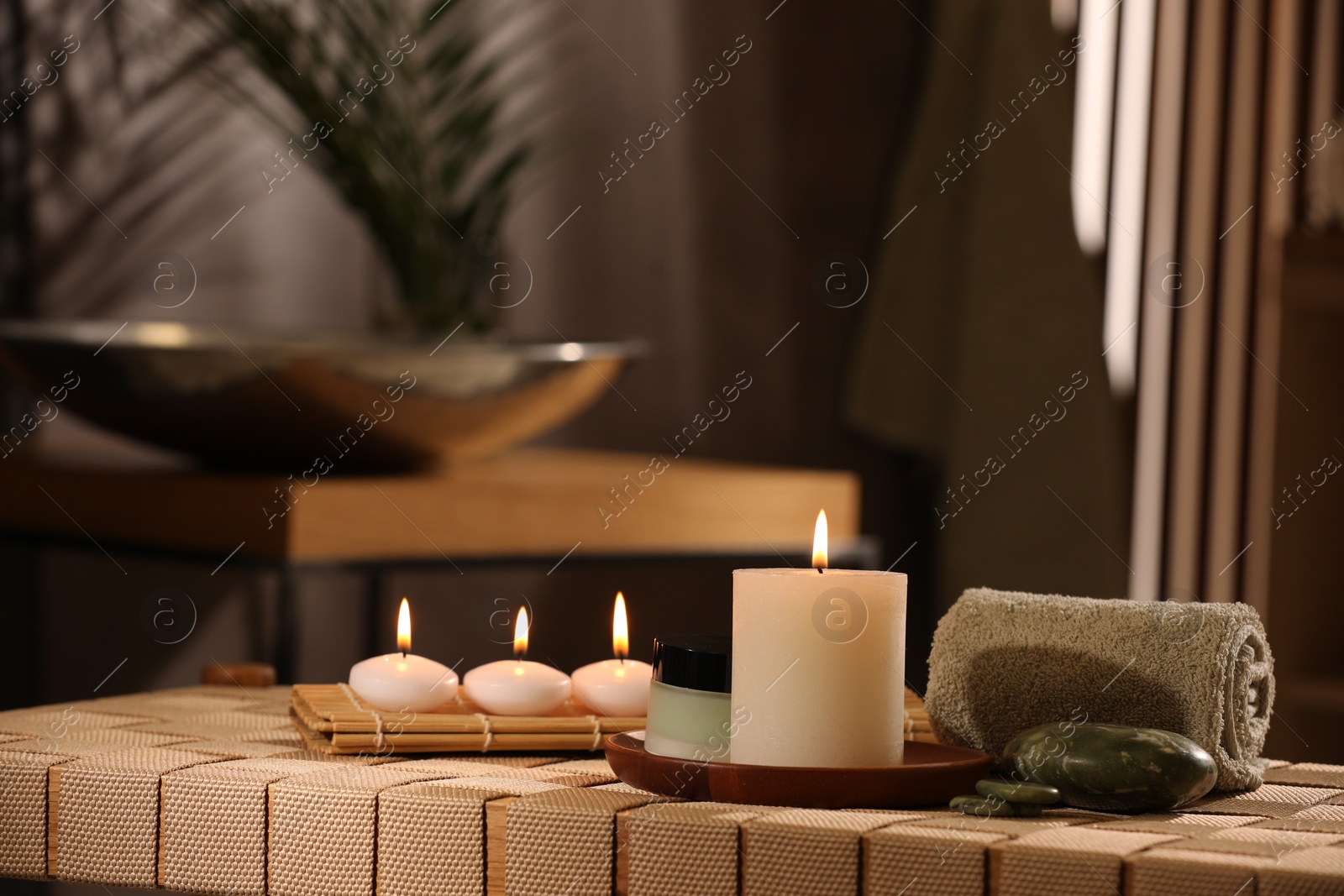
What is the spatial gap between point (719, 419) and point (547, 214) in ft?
1.21

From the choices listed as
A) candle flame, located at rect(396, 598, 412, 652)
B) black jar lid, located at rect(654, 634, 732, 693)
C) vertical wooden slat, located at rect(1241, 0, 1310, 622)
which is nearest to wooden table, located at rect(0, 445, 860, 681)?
vertical wooden slat, located at rect(1241, 0, 1310, 622)

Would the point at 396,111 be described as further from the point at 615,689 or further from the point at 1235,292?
the point at 615,689

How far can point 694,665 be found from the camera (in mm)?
603

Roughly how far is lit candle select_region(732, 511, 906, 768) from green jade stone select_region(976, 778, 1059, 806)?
0.04m

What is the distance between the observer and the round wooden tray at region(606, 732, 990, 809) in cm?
56

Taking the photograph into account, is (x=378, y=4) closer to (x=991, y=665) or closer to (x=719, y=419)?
(x=719, y=419)

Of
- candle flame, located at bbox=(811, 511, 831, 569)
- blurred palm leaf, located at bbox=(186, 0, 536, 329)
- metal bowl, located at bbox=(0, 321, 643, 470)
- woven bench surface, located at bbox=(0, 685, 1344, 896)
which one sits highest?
blurred palm leaf, located at bbox=(186, 0, 536, 329)

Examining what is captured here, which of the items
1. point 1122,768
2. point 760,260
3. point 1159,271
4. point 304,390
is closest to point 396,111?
point 304,390

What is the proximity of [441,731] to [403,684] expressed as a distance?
3 cm

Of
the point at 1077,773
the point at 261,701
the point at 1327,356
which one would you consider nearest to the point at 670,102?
the point at 1327,356

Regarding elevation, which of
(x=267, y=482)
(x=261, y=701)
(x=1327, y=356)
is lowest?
(x=261, y=701)

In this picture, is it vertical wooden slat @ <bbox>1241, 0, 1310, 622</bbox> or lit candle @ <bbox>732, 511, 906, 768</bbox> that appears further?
vertical wooden slat @ <bbox>1241, 0, 1310, 622</bbox>

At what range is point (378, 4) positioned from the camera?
180 cm

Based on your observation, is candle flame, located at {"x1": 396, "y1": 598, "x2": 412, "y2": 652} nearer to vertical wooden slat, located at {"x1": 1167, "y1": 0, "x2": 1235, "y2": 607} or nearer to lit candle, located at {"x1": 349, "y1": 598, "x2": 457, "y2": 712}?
lit candle, located at {"x1": 349, "y1": 598, "x2": 457, "y2": 712}
